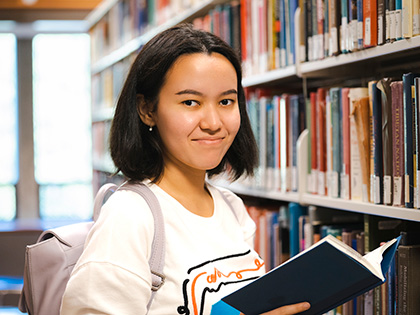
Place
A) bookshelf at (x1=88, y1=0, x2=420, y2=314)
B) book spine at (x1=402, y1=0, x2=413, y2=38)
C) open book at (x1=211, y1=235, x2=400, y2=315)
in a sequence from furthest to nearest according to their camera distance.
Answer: bookshelf at (x1=88, y1=0, x2=420, y2=314) < book spine at (x1=402, y1=0, x2=413, y2=38) < open book at (x1=211, y1=235, x2=400, y2=315)

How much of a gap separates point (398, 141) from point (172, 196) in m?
0.56

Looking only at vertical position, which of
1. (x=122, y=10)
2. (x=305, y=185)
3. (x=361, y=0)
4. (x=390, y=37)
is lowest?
(x=305, y=185)

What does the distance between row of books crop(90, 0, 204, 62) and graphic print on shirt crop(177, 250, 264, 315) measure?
1.71 metres

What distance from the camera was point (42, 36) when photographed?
602 cm

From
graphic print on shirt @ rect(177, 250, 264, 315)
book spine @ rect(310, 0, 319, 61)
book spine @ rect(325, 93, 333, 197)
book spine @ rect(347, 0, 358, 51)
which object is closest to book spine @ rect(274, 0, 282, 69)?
book spine @ rect(310, 0, 319, 61)

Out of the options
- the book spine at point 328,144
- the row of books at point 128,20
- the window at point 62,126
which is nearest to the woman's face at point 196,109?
the book spine at point 328,144

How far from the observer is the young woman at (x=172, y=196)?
40.4 inches

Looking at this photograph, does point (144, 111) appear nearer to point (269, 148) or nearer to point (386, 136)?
point (386, 136)

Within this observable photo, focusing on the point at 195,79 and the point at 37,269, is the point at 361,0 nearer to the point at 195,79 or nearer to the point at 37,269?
the point at 195,79

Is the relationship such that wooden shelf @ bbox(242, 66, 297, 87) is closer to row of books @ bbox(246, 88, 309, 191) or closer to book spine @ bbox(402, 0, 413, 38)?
row of books @ bbox(246, 88, 309, 191)

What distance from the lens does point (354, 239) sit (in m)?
1.57

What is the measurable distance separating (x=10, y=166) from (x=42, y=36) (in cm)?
146

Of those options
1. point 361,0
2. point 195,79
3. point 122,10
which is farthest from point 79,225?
point 122,10

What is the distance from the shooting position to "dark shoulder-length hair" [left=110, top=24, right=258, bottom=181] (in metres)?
1.18
